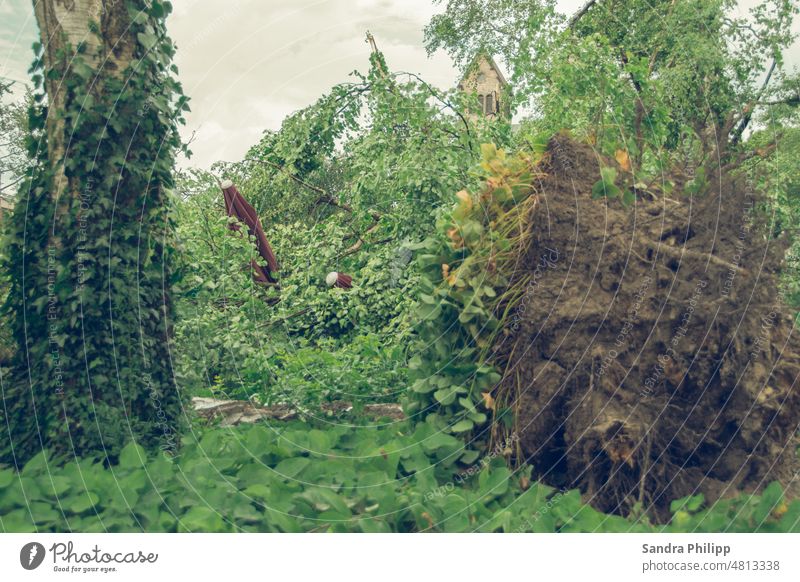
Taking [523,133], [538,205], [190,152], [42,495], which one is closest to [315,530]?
[42,495]

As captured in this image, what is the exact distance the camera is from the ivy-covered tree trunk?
342cm

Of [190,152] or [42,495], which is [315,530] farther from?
[190,152]

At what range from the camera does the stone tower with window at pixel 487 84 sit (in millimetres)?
9945

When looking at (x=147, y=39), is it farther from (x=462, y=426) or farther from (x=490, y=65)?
(x=490, y=65)

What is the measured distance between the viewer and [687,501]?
302cm

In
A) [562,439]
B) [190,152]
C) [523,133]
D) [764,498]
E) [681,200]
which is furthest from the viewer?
[523,133]

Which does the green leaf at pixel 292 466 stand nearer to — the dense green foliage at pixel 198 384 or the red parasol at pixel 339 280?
the dense green foliage at pixel 198 384

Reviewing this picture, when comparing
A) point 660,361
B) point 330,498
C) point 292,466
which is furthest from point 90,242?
point 660,361

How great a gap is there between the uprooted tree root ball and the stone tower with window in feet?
21.6

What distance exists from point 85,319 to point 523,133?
6.95 m

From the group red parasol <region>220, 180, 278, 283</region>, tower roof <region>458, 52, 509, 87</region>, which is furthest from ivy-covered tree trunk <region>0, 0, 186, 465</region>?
tower roof <region>458, 52, 509, 87</region>

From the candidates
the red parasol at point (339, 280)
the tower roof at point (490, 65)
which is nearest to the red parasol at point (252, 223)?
the red parasol at point (339, 280)

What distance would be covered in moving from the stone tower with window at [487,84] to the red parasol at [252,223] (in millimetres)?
3248

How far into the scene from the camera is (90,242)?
11.4 feet
